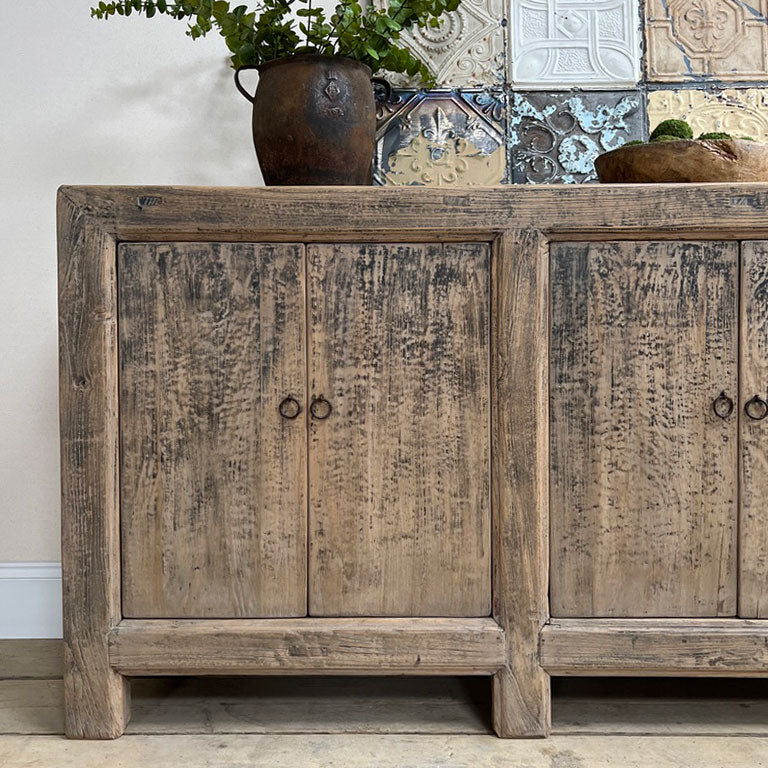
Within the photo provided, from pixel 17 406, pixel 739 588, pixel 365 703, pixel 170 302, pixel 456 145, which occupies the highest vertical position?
pixel 456 145

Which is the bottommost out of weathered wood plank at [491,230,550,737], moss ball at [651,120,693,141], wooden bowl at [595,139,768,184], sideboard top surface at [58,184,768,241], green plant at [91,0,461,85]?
weathered wood plank at [491,230,550,737]

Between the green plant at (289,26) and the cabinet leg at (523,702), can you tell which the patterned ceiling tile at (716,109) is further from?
the cabinet leg at (523,702)

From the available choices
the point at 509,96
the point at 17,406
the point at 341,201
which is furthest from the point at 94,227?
the point at 509,96

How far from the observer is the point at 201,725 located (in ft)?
4.34

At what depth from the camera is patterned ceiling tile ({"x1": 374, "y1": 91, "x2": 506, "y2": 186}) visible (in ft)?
5.76

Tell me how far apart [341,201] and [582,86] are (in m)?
0.82

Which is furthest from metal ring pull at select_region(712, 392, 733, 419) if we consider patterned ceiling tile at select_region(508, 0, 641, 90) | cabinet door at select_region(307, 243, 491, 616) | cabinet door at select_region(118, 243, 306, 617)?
patterned ceiling tile at select_region(508, 0, 641, 90)

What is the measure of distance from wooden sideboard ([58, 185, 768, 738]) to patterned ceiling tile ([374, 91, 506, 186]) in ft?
1.75

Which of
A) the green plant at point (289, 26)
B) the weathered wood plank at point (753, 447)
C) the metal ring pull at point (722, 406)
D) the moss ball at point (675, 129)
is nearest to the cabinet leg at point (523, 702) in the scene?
the weathered wood plank at point (753, 447)

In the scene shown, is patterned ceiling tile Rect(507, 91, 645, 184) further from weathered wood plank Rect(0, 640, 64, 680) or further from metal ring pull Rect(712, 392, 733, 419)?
weathered wood plank Rect(0, 640, 64, 680)

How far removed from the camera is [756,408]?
1260 millimetres

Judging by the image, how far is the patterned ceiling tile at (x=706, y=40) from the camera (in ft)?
5.72

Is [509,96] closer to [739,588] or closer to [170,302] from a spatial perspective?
[170,302]

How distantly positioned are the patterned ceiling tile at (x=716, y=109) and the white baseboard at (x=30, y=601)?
1772 millimetres
